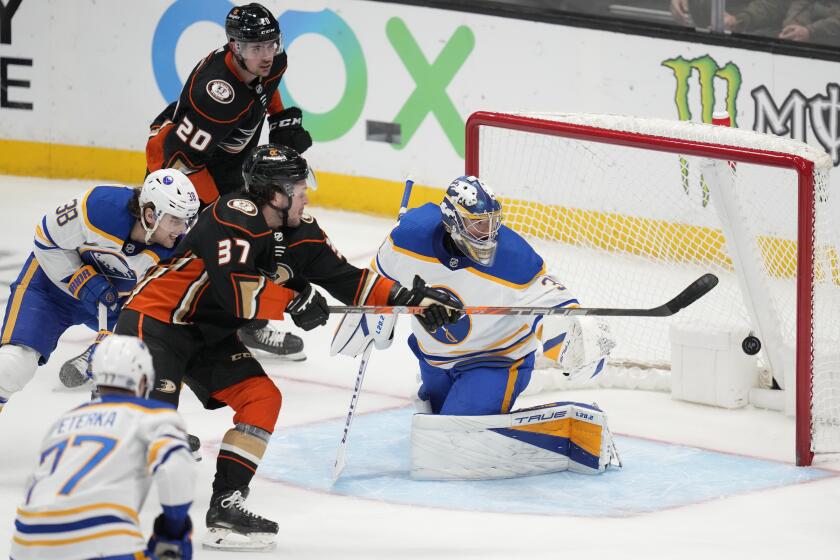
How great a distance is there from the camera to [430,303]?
13.4 feet

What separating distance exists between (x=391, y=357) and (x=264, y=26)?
1.56 meters

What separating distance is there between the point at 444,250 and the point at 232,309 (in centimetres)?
94

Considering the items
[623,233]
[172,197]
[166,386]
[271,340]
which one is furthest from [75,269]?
[623,233]

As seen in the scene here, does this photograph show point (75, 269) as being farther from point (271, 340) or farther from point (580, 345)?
point (580, 345)

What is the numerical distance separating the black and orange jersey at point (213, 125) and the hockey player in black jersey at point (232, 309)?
1.11 m

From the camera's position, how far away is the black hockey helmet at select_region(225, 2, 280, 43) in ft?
16.1

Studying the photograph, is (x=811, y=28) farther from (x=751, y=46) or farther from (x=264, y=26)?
(x=264, y=26)

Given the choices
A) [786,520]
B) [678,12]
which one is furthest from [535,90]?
[786,520]

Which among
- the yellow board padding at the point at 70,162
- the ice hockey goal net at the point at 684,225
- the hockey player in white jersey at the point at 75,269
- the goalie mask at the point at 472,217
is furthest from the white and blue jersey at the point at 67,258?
the yellow board padding at the point at 70,162

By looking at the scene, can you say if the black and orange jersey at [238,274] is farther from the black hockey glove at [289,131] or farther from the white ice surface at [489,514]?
the black hockey glove at [289,131]

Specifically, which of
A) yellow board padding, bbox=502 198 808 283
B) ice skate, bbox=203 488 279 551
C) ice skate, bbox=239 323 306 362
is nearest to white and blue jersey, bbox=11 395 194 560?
ice skate, bbox=203 488 279 551

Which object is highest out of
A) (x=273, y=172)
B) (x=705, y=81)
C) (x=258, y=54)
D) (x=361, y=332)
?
(x=705, y=81)

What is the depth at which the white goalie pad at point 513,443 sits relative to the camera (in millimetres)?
4344

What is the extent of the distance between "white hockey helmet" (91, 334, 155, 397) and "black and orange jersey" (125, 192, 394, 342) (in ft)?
2.99
